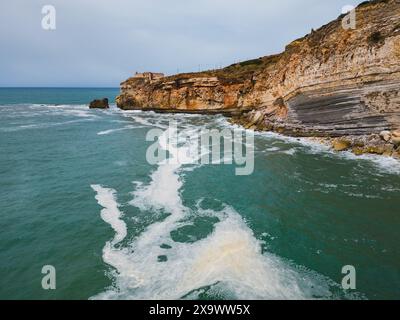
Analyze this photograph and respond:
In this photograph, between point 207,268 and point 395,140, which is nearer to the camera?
point 207,268

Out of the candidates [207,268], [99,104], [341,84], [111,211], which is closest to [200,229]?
[207,268]

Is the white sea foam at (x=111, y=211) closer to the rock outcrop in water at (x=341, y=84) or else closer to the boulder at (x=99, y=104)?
the rock outcrop in water at (x=341, y=84)

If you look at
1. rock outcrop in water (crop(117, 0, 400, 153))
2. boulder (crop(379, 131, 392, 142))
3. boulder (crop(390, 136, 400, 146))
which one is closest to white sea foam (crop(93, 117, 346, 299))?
boulder (crop(390, 136, 400, 146))

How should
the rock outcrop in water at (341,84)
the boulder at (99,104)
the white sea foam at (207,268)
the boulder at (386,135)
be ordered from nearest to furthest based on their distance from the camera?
the white sea foam at (207,268)
the boulder at (386,135)
the rock outcrop in water at (341,84)
the boulder at (99,104)

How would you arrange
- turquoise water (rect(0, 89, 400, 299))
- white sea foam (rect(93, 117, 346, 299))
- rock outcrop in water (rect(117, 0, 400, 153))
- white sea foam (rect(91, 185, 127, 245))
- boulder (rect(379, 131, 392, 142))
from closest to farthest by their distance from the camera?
white sea foam (rect(93, 117, 346, 299)) < turquoise water (rect(0, 89, 400, 299)) < white sea foam (rect(91, 185, 127, 245)) < boulder (rect(379, 131, 392, 142)) < rock outcrop in water (rect(117, 0, 400, 153))

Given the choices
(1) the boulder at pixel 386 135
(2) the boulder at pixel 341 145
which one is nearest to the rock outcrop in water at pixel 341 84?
(1) the boulder at pixel 386 135

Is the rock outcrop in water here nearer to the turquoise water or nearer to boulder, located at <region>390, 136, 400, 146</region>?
boulder, located at <region>390, 136, 400, 146</region>

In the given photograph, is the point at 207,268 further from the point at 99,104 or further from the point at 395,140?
the point at 99,104

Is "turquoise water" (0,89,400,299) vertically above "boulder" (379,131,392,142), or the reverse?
"boulder" (379,131,392,142)
